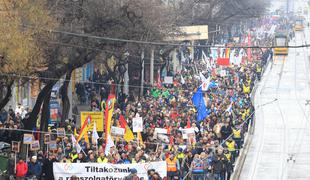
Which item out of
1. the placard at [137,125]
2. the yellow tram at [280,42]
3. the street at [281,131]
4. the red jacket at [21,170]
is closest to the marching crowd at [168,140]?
the red jacket at [21,170]

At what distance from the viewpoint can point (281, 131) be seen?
4247 centimetres

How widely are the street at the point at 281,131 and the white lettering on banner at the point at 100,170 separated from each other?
24.5ft

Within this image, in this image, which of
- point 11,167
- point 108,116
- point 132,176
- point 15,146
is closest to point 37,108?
point 108,116

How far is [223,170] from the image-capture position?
87.0ft

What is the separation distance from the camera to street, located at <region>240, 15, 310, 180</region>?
106ft

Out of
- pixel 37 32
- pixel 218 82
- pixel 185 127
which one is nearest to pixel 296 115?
pixel 218 82

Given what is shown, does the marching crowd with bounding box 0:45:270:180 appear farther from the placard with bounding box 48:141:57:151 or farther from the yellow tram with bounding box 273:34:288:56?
the yellow tram with bounding box 273:34:288:56

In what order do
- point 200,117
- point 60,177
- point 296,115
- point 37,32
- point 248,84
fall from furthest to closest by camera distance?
point 248,84 < point 296,115 < point 200,117 < point 37,32 < point 60,177

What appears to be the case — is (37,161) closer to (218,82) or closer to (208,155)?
(208,155)

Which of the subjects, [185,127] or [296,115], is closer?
[185,127]

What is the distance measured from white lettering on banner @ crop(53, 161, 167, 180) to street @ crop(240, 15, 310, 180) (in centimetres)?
746

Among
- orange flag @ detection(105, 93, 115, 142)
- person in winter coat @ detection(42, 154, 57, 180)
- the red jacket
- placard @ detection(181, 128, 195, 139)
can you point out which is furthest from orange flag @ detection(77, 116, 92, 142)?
the red jacket

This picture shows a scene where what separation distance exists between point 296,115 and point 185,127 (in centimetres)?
1785

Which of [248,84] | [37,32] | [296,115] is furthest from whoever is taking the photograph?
[248,84]
